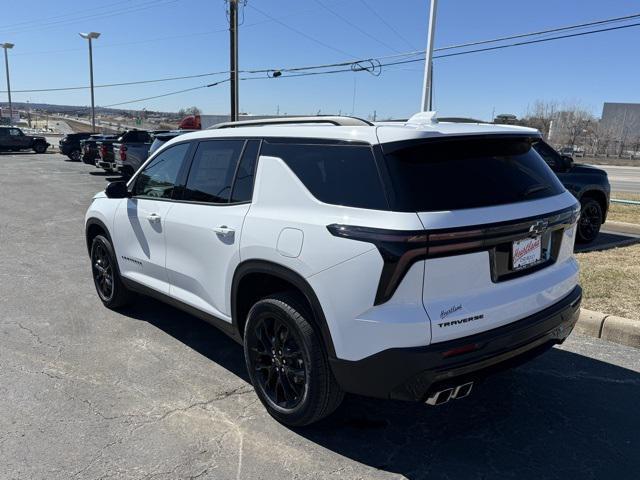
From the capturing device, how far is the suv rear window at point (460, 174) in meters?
2.57

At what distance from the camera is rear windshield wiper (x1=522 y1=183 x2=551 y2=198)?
9.73ft

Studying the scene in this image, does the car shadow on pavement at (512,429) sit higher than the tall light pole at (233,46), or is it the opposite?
the tall light pole at (233,46)

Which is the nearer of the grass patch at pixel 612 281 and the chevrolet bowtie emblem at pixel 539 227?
the chevrolet bowtie emblem at pixel 539 227

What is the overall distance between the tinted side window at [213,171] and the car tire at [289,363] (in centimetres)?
93

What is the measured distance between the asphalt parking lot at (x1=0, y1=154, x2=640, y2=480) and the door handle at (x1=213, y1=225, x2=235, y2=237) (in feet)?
3.87

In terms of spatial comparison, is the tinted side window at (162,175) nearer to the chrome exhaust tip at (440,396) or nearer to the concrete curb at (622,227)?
the chrome exhaust tip at (440,396)

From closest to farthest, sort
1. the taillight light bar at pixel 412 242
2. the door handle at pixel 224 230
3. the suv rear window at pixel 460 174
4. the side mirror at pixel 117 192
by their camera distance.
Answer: the taillight light bar at pixel 412 242 → the suv rear window at pixel 460 174 → the door handle at pixel 224 230 → the side mirror at pixel 117 192

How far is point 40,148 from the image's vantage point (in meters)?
35.8

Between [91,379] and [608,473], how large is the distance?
3487 mm

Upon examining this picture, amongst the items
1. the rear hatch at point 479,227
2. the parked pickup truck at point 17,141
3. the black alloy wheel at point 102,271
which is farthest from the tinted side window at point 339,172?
the parked pickup truck at point 17,141

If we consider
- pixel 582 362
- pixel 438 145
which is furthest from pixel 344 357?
pixel 582 362

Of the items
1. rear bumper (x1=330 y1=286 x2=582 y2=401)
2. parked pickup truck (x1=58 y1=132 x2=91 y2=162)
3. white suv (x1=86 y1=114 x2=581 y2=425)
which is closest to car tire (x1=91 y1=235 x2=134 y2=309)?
white suv (x1=86 y1=114 x2=581 y2=425)

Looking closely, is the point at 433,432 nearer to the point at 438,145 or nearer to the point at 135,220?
the point at 438,145

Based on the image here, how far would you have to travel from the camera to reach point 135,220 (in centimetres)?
458
